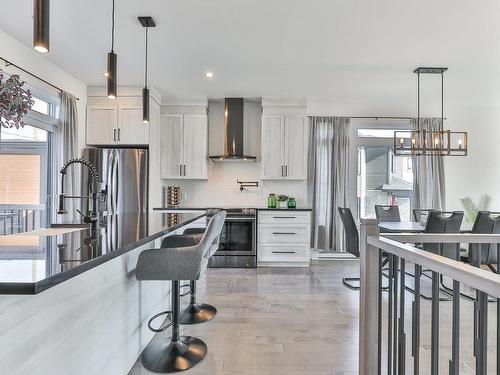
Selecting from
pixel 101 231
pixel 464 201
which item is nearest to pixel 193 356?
pixel 101 231

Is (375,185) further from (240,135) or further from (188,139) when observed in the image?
(188,139)

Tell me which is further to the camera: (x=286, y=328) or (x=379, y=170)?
→ (x=379, y=170)

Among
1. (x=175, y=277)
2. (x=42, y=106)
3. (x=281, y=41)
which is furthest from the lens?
(x=42, y=106)

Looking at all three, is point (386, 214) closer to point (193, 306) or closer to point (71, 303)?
point (193, 306)

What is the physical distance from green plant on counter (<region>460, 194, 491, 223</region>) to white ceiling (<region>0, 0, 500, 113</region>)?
1863mm

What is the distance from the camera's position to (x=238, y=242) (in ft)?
15.9

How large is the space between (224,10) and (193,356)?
2.79 m

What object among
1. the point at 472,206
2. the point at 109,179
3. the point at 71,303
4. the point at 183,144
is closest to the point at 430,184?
the point at 472,206

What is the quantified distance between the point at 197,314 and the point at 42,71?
132 inches

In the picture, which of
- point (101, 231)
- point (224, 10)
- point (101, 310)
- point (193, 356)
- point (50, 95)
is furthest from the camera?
point (50, 95)

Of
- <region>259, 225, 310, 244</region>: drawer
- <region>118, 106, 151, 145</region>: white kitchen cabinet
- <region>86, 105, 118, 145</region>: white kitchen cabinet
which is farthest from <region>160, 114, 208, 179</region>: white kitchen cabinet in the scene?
<region>259, 225, 310, 244</region>: drawer

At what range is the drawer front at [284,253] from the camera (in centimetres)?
486

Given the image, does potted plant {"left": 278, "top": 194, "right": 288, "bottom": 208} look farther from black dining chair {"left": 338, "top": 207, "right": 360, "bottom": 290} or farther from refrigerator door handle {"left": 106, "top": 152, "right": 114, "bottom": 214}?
refrigerator door handle {"left": 106, "top": 152, "right": 114, "bottom": 214}

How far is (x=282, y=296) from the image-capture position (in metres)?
3.54
